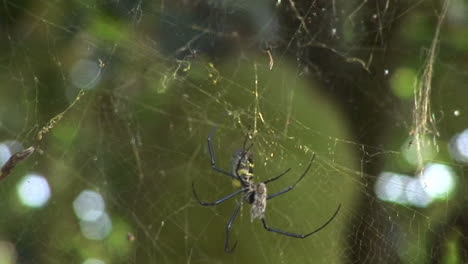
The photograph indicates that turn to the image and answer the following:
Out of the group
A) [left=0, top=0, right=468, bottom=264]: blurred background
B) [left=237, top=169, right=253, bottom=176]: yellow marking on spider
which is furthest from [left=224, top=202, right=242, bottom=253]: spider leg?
[left=237, top=169, right=253, bottom=176]: yellow marking on spider

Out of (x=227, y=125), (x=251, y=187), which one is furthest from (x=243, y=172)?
(x=227, y=125)

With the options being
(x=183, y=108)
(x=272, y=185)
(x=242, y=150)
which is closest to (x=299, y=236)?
(x=272, y=185)

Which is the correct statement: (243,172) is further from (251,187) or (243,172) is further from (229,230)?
(229,230)

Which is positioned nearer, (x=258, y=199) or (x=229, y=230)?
(x=258, y=199)

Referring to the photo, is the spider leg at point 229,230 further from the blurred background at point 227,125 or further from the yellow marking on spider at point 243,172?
the yellow marking on spider at point 243,172

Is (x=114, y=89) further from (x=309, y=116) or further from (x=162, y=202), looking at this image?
(x=309, y=116)
